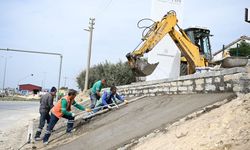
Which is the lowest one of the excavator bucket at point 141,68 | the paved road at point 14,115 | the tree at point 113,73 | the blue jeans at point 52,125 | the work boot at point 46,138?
the paved road at point 14,115

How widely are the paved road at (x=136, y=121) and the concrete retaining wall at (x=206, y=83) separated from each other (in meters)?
0.24

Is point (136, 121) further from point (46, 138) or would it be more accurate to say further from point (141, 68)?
point (141, 68)

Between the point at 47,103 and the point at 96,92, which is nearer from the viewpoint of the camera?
the point at 47,103

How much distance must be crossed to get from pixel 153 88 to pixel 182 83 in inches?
98.0

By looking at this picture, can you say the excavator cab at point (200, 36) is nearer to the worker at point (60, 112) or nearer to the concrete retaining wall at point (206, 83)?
the concrete retaining wall at point (206, 83)

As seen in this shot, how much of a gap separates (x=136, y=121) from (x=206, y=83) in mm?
2074

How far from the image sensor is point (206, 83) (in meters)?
9.23

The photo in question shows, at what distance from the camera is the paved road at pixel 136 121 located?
793 cm

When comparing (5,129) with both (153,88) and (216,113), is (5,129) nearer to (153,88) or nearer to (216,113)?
(153,88)

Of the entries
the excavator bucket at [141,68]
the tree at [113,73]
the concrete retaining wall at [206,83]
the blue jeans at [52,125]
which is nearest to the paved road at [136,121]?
the concrete retaining wall at [206,83]

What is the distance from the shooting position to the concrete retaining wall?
25.7 ft

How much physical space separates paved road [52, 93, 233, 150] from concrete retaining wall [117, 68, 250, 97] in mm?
245

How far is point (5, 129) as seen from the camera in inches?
711

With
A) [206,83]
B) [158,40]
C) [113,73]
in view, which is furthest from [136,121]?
[113,73]
